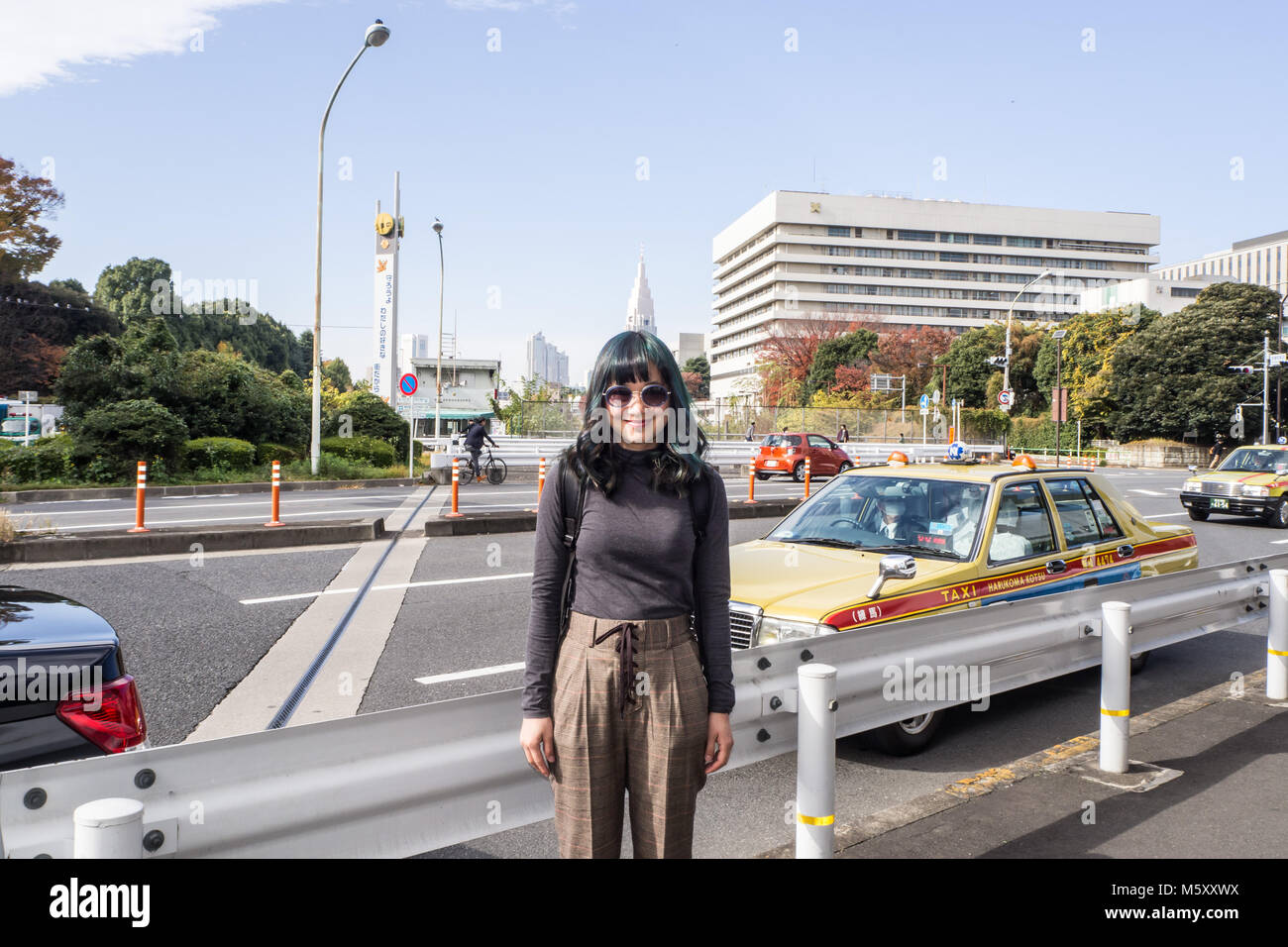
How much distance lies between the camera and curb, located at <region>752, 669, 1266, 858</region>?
3.82 meters

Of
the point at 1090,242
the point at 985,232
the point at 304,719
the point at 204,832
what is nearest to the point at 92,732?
the point at 204,832

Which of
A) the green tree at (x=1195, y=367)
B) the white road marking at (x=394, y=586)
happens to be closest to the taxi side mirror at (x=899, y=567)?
the white road marking at (x=394, y=586)

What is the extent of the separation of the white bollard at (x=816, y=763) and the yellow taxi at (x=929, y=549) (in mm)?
1434

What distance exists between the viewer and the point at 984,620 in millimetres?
4535

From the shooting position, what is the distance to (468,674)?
6766 mm

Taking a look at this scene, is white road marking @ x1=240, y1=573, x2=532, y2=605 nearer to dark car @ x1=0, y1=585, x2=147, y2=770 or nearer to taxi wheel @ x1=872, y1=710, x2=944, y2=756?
dark car @ x1=0, y1=585, x2=147, y2=770

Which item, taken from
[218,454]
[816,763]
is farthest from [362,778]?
[218,454]

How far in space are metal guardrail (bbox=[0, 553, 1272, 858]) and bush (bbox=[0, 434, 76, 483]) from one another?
22.7m

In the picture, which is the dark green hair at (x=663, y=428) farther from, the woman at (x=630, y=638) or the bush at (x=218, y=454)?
the bush at (x=218, y=454)

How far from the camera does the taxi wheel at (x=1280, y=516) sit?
693 inches

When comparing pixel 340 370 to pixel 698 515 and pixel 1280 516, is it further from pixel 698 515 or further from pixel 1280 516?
pixel 698 515

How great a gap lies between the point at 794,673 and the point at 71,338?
184 ft

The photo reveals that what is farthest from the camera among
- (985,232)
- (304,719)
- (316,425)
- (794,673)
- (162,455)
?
(985,232)
